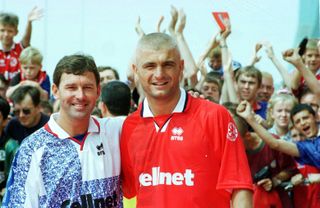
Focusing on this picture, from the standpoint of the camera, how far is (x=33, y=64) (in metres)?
8.51

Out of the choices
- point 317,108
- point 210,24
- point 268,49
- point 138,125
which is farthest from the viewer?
point 210,24

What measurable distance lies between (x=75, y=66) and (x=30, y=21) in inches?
198

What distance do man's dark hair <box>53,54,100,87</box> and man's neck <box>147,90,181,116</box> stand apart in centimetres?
34

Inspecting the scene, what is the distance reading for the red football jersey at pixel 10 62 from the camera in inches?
357

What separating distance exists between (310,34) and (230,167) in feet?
14.2

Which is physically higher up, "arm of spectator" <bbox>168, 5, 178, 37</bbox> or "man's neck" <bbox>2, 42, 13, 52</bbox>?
"arm of spectator" <bbox>168, 5, 178, 37</bbox>

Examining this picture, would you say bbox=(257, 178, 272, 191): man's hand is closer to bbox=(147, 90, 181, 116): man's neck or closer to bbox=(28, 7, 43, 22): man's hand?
bbox=(147, 90, 181, 116): man's neck

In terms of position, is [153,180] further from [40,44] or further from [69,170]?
[40,44]

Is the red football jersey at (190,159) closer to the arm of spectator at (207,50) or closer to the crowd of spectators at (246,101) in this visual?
the crowd of spectators at (246,101)

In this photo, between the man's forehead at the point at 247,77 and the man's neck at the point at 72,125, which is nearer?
the man's neck at the point at 72,125

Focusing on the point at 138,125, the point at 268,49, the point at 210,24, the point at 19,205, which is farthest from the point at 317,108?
the point at 19,205

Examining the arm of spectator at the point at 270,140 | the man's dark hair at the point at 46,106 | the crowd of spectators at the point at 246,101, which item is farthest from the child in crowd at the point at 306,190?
the man's dark hair at the point at 46,106

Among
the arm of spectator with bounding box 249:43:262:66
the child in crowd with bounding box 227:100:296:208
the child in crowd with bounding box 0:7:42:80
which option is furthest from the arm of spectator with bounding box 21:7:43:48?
the child in crowd with bounding box 227:100:296:208

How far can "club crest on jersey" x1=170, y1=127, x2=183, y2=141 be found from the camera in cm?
412
